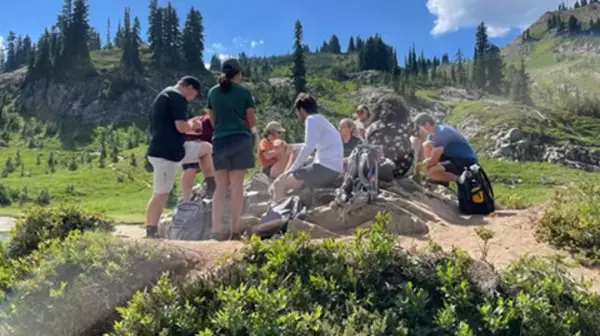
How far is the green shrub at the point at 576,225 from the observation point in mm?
5371

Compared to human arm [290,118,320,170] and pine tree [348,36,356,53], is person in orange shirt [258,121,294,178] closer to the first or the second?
human arm [290,118,320,170]

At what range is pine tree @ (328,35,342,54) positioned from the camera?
176 metres

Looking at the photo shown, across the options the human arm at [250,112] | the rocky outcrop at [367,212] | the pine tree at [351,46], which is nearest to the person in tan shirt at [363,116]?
the rocky outcrop at [367,212]

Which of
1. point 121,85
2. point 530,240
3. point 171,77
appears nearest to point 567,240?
point 530,240

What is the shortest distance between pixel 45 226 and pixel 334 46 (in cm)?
17635

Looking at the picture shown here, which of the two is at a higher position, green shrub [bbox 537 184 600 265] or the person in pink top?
the person in pink top

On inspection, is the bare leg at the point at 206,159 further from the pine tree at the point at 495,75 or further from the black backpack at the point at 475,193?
the pine tree at the point at 495,75

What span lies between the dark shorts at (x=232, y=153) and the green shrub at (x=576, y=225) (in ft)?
11.1

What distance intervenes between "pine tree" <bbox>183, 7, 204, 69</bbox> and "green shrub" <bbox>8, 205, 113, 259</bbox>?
82171 millimetres

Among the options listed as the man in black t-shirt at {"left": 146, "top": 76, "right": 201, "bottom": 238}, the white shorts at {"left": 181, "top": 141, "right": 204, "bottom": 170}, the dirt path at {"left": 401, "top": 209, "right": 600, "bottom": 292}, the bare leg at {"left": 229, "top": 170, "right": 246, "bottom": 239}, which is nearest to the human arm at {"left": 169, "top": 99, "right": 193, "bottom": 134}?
the man in black t-shirt at {"left": 146, "top": 76, "right": 201, "bottom": 238}

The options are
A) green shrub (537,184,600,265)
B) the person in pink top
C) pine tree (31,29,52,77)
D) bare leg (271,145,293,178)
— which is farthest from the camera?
pine tree (31,29,52,77)

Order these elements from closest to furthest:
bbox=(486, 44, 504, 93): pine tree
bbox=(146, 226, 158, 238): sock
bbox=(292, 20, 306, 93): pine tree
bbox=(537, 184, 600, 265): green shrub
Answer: bbox=(537, 184, 600, 265): green shrub < bbox=(146, 226, 158, 238): sock < bbox=(292, 20, 306, 93): pine tree < bbox=(486, 44, 504, 93): pine tree

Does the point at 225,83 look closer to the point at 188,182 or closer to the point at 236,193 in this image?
the point at 236,193

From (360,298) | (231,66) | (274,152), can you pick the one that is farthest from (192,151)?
(360,298)
